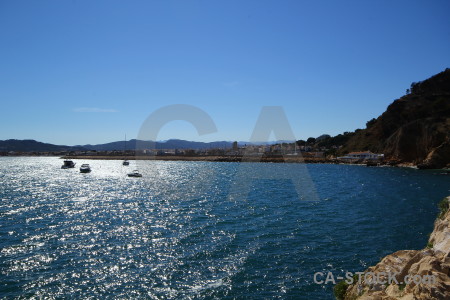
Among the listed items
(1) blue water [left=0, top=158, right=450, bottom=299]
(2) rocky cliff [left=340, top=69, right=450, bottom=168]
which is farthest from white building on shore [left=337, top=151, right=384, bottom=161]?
(1) blue water [left=0, top=158, right=450, bottom=299]

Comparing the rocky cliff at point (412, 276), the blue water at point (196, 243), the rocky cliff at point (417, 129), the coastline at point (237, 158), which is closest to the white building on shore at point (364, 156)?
the rocky cliff at point (417, 129)

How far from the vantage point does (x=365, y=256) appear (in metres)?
18.1

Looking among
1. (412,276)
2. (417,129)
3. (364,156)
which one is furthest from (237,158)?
(412,276)

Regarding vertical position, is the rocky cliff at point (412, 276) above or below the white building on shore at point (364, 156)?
below

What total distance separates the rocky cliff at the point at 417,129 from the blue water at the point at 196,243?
6386 centimetres

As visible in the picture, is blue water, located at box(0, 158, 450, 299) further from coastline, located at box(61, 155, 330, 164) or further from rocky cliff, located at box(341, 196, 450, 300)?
coastline, located at box(61, 155, 330, 164)

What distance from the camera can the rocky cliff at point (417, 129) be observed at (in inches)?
3526

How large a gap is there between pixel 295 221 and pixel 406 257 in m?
15.0

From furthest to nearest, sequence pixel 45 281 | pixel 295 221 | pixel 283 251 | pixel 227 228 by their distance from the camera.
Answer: pixel 295 221, pixel 227 228, pixel 283 251, pixel 45 281

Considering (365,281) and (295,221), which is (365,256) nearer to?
(365,281)

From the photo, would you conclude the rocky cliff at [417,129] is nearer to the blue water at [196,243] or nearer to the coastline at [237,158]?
the coastline at [237,158]

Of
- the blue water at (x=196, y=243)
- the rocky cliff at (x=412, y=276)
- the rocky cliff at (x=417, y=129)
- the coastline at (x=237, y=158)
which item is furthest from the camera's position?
the coastline at (x=237, y=158)

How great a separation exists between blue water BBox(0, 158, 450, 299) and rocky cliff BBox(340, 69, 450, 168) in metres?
63.9

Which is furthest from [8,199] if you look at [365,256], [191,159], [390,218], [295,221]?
[191,159]
